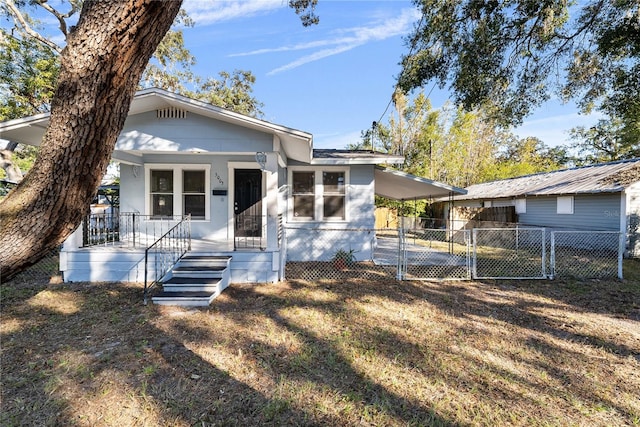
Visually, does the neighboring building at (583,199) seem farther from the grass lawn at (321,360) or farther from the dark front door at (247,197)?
the dark front door at (247,197)

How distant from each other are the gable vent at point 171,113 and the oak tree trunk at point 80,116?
5.58 metres

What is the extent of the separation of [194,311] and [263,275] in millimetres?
1905

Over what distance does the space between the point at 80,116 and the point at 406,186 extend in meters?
10.3

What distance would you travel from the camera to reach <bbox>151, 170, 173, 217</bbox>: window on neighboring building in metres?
8.99

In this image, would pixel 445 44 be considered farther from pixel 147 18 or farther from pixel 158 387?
pixel 158 387

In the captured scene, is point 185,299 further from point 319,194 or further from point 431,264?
point 431,264

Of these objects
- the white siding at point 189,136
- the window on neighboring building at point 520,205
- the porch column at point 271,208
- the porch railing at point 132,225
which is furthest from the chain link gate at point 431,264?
the window on neighboring building at point 520,205

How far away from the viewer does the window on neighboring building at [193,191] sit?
8.99 m

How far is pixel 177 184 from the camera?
8.95m

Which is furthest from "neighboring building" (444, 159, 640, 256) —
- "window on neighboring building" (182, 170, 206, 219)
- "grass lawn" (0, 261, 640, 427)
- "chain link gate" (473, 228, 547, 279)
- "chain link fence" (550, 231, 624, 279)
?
"window on neighboring building" (182, 170, 206, 219)

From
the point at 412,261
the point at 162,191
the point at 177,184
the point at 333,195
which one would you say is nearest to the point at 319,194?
the point at 333,195

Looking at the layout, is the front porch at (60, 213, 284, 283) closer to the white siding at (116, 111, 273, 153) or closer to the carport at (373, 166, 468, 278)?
the white siding at (116, 111, 273, 153)

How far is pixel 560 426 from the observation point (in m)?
2.60

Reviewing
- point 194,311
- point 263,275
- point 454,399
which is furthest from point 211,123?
point 454,399
